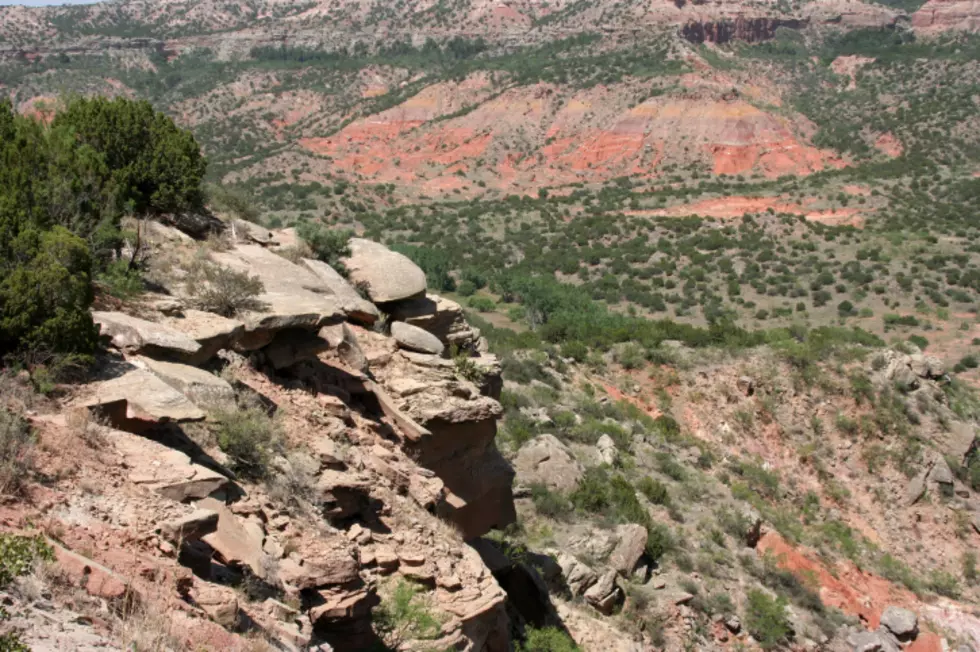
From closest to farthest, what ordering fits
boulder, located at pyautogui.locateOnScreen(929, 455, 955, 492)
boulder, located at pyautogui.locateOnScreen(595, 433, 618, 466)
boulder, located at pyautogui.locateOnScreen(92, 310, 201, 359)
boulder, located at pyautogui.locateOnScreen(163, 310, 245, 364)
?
boulder, located at pyautogui.locateOnScreen(92, 310, 201, 359) → boulder, located at pyautogui.locateOnScreen(163, 310, 245, 364) → boulder, located at pyautogui.locateOnScreen(595, 433, 618, 466) → boulder, located at pyautogui.locateOnScreen(929, 455, 955, 492)

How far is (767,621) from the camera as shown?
15.4 m

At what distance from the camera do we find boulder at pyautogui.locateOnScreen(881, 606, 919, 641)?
17.3 m

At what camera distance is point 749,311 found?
42375 mm

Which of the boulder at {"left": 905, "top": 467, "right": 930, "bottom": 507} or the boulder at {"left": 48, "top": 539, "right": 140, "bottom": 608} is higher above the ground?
the boulder at {"left": 48, "top": 539, "right": 140, "bottom": 608}

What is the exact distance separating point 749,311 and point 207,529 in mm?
39898

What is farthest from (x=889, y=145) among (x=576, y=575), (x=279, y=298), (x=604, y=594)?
(x=279, y=298)

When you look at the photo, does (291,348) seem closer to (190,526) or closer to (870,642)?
(190,526)

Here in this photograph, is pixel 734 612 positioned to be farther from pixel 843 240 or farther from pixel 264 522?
pixel 843 240

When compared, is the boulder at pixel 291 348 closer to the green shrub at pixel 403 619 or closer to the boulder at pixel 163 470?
the boulder at pixel 163 470

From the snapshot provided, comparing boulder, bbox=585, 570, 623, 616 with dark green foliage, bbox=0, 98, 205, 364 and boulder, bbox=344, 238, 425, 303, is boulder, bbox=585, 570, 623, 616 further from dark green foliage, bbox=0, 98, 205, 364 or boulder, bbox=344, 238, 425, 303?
dark green foliage, bbox=0, 98, 205, 364

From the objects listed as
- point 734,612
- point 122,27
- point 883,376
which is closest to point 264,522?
point 734,612

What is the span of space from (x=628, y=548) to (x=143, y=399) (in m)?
10.8

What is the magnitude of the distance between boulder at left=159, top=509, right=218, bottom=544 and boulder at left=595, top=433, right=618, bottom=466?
14897mm

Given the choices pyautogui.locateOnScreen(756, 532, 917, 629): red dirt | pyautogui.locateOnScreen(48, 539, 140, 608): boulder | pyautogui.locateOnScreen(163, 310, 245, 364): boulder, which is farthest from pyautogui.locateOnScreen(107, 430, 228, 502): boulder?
pyautogui.locateOnScreen(756, 532, 917, 629): red dirt
